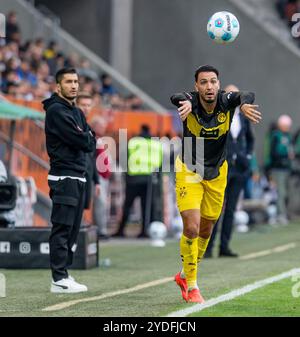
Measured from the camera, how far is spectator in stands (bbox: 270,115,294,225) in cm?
2511

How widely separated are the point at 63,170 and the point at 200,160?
159 cm

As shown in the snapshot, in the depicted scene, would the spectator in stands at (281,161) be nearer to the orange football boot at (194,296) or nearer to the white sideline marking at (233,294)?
the white sideline marking at (233,294)

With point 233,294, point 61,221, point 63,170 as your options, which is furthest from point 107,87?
point 233,294

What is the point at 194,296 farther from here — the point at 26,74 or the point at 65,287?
the point at 26,74

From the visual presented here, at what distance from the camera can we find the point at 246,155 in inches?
648

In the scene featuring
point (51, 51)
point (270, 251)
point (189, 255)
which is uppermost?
point (51, 51)

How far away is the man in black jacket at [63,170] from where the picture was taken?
11.5m

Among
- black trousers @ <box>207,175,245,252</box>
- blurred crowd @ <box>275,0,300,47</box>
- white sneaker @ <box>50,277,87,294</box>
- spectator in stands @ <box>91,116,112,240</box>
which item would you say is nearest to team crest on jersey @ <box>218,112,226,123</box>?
white sneaker @ <box>50,277,87,294</box>

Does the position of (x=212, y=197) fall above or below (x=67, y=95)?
below

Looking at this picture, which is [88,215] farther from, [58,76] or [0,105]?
[58,76]

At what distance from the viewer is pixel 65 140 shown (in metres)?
11.5

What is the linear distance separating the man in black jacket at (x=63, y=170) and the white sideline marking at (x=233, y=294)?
62.4 inches

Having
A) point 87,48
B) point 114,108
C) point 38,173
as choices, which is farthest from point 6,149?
point 87,48

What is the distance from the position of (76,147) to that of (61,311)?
2.32 meters
